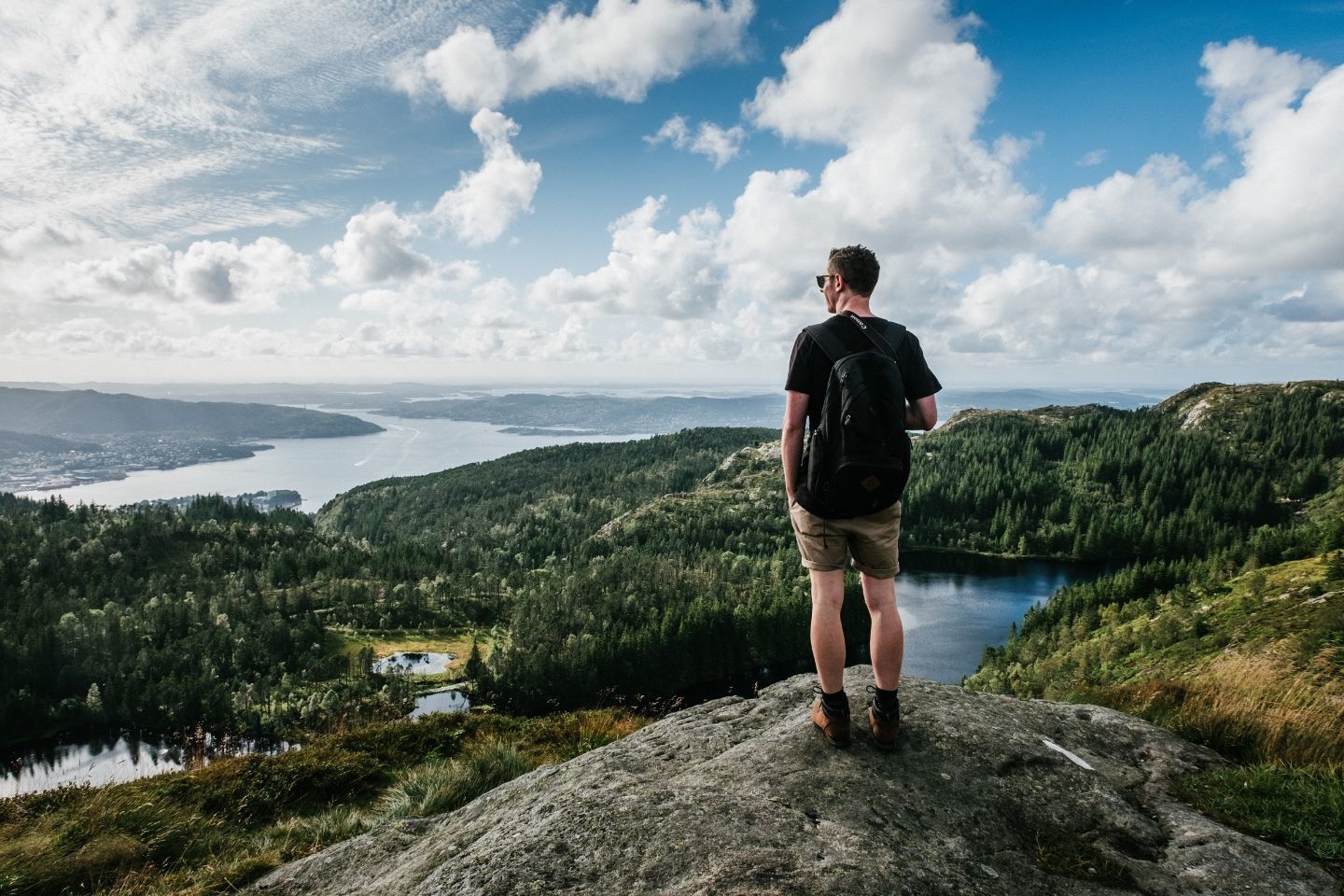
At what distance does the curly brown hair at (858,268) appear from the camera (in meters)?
6.13

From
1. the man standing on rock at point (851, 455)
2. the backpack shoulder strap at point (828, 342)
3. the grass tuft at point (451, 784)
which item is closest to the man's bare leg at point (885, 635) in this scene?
the man standing on rock at point (851, 455)

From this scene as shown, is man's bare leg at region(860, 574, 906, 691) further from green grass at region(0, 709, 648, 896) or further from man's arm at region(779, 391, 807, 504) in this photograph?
green grass at region(0, 709, 648, 896)

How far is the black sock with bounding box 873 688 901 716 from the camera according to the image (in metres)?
5.98

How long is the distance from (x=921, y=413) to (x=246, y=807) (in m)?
10.4

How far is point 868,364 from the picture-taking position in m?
5.59

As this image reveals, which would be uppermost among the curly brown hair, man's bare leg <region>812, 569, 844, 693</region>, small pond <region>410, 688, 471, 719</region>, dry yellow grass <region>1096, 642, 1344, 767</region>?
the curly brown hair

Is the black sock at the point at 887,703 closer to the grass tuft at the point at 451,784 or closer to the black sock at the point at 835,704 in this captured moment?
the black sock at the point at 835,704

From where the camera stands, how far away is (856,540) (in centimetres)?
597

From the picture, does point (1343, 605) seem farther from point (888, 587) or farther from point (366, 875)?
point (366, 875)

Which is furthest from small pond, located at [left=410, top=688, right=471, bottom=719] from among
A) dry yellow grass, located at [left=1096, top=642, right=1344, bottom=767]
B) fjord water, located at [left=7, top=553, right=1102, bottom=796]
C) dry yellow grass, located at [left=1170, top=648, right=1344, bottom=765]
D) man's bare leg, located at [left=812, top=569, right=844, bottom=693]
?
man's bare leg, located at [left=812, top=569, right=844, bottom=693]

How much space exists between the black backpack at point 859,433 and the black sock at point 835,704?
5.76 ft

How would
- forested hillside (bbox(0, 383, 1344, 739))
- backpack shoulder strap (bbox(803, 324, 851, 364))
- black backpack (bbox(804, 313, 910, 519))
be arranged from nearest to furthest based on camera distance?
1. black backpack (bbox(804, 313, 910, 519))
2. backpack shoulder strap (bbox(803, 324, 851, 364))
3. forested hillside (bbox(0, 383, 1344, 739))

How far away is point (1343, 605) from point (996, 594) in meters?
125

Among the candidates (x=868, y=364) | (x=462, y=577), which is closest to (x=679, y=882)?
(x=868, y=364)
